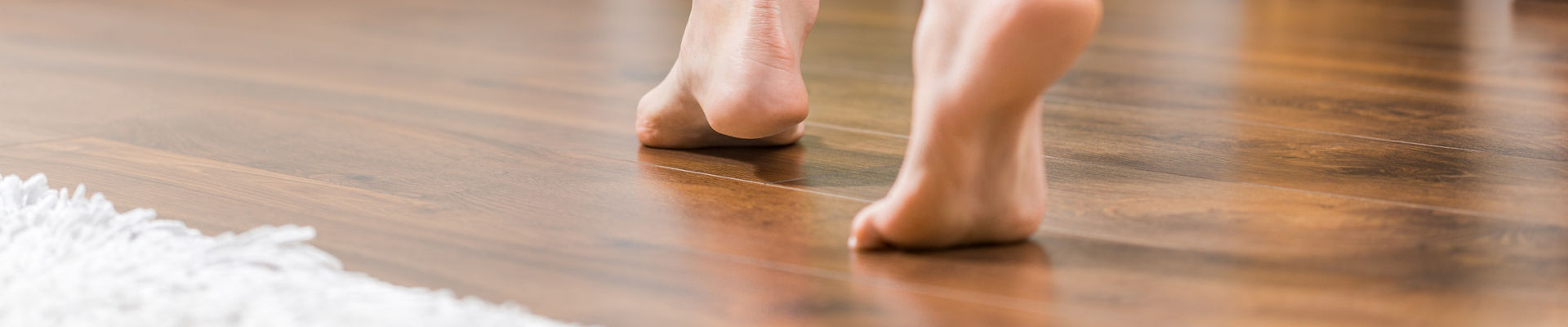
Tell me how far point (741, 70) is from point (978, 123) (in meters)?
0.29

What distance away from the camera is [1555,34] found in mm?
2096

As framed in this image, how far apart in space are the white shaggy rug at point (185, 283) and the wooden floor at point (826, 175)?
4cm

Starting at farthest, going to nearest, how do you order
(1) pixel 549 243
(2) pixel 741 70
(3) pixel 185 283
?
1. (2) pixel 741 70
2. (1) pixel 549 243
3. (3) pixel 185 283

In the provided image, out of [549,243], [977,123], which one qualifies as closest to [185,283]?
[549,243]

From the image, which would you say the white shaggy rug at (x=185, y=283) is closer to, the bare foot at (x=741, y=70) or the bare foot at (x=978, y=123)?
the bare foot at (x=978, y=123)

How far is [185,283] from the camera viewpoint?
65cm

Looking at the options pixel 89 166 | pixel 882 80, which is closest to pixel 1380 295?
pixel 89 166

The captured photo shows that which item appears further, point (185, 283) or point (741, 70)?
point (741, 70)

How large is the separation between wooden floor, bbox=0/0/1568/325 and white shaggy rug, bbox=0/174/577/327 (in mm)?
35

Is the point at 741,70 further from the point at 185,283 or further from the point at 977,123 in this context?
the point at 185,283

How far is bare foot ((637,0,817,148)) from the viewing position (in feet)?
3.22

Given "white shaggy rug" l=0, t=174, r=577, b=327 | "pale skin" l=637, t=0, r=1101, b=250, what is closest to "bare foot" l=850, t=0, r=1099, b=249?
"pale skin" l=637, t=0, r=1101, b=250

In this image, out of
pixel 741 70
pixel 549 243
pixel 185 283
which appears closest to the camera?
pixel 185 283

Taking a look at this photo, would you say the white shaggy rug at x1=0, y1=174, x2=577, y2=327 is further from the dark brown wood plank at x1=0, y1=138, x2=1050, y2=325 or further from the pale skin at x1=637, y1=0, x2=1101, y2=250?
the pale skin at x1=637, y1=0, x2=1101, y2=250
